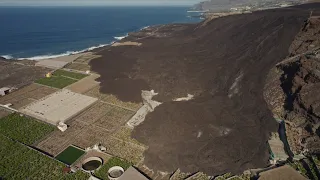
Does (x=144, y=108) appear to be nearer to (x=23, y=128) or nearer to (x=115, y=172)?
(x=115, y=172)

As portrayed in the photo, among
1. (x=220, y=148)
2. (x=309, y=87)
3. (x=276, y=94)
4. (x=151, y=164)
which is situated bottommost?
(x=151, y=164)

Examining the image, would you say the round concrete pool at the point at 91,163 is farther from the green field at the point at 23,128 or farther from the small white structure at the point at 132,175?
the green field at the point at 23,128

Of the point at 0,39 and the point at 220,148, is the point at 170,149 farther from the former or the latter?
the point at 0,39

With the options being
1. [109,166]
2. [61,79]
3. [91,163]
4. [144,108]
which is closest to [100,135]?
[91,163]

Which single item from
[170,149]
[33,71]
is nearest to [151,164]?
[170,149]

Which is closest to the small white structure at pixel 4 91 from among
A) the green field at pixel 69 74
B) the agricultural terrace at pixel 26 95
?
the agricultural terrace at pixel 26 95
